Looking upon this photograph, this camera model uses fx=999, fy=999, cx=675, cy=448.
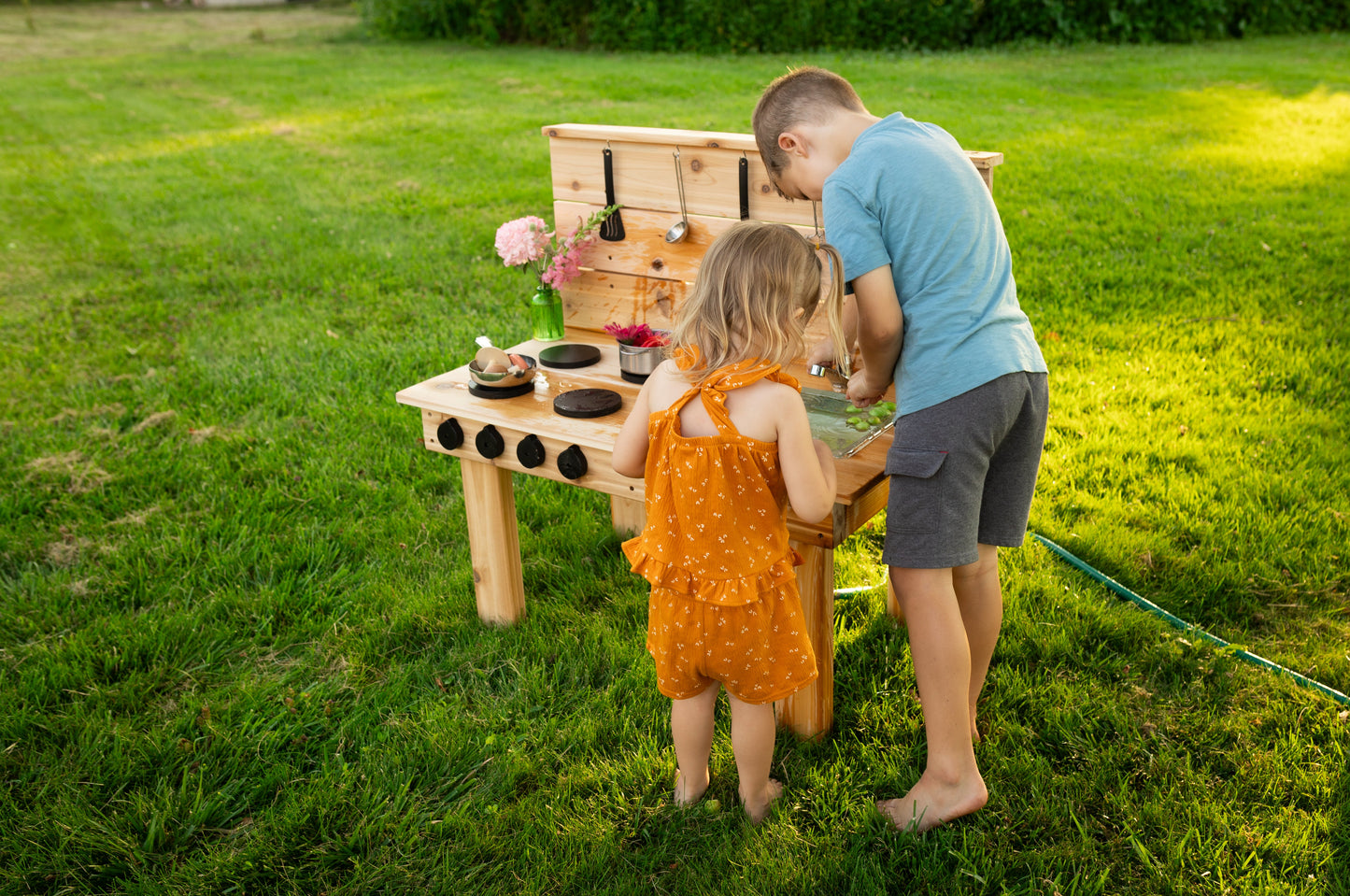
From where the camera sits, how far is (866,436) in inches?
96.6

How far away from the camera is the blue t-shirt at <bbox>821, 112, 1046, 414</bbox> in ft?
6.64

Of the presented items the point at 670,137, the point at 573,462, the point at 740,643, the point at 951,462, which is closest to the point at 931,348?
the point at 951,462

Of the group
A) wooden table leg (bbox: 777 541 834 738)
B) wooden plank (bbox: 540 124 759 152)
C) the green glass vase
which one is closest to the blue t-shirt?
wooden table leg (bbox: 777 541 834 738)

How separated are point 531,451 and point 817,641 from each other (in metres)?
0.88

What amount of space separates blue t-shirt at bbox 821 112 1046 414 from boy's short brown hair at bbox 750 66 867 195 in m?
0.12

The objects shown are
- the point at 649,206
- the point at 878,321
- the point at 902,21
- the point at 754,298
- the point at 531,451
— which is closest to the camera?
the point at 754,298

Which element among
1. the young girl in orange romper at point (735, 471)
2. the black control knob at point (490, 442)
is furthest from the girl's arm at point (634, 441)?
the black control knob at point (490, 442)

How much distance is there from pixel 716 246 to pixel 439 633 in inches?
66.4

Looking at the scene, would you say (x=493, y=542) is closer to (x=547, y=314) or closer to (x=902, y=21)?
(x=547, y=314)

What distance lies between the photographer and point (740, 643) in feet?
6.81

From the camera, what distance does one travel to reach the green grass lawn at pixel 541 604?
89.8 inches

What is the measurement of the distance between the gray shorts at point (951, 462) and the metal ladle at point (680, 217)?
1.19 m

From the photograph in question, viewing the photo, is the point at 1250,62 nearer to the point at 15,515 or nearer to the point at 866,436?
the point at 866,436

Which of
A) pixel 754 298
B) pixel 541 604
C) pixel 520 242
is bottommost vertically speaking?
pixel 541 604
